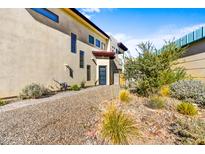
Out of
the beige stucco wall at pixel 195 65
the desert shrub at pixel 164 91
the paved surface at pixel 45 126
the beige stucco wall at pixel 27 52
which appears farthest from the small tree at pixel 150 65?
the beige stucco wall at pixel 27 52

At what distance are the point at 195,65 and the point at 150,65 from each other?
4711 mm

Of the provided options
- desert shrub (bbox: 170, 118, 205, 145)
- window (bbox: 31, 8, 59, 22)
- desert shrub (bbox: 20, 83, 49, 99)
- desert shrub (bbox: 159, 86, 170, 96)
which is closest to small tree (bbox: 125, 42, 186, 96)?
desert shrub (bbox: 159, 86, 170, 96)

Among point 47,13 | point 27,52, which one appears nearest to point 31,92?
point 27,52

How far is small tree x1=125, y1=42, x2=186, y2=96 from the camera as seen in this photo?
9.60m

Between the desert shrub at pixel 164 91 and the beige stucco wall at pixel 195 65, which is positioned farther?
the beige stucco wall at pixel 195 65

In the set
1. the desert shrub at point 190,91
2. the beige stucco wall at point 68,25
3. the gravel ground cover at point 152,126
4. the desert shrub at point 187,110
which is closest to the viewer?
the gravel ground cover at point 152,126

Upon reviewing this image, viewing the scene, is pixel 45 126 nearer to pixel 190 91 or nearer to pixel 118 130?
pixel 118 130

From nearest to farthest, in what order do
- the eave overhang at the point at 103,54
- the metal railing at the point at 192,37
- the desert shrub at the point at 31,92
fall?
the desert shrub at the point at 31,92
the metal railing at the point at 192,37
the eave overhang at the point at 103,54

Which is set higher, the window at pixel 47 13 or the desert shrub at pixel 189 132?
the window at pixel 47 13

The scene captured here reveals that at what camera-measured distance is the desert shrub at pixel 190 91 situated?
355 inches

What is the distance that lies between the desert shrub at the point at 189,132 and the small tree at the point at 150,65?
14.7 ft

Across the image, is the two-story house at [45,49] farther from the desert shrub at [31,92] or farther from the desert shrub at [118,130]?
the desert shrub at [118,130]

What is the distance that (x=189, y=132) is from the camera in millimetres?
4770
